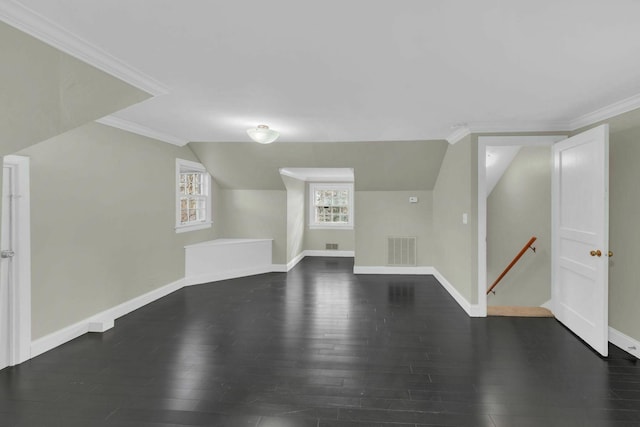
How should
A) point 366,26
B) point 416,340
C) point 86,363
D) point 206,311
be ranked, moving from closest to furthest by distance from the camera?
point 366,26, point 86,363, point 416,340, point 206,311

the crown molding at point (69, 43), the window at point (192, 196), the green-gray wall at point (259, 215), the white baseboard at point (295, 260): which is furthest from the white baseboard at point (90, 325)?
the white baseboard at point (295, 260)

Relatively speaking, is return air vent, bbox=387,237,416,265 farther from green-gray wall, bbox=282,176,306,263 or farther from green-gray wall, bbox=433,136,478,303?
green-gray wall, bbox=282,176,306,263

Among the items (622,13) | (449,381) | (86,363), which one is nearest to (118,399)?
(86,363)

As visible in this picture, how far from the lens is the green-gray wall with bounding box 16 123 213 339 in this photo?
3137 mm

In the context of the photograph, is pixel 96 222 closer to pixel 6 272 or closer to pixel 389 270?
pixel 6 272

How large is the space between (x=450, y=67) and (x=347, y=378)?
2.39 m

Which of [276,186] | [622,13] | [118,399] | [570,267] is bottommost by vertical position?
[118,399]

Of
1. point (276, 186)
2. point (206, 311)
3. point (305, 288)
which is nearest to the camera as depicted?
point (206, 311)

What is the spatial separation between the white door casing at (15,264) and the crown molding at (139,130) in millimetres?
1069

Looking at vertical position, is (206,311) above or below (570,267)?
below

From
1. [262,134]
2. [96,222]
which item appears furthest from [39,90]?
[262,134]

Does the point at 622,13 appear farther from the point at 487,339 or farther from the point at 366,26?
the point at 487,339

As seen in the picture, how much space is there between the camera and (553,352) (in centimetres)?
313

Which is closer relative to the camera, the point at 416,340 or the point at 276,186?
the point at 416,340
